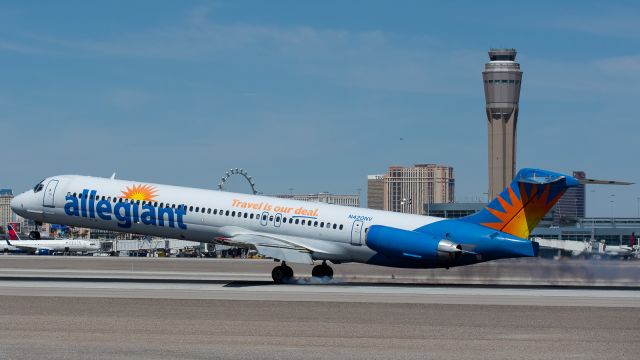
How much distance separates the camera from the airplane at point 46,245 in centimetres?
13812

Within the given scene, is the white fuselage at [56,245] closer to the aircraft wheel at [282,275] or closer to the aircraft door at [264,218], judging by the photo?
the aircraft door at [264,218]

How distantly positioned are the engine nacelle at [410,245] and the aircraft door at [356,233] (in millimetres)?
492

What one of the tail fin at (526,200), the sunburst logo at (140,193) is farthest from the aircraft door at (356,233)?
the sunburst logo at (140,193)

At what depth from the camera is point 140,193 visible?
52750mm

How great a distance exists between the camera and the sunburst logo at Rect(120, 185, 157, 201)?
52.5 metres

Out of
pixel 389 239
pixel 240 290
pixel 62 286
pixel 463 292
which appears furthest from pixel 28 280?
pixel 463 292

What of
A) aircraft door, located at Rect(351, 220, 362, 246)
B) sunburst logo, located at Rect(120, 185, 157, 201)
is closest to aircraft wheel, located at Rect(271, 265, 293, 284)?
aircraft door, located at Rect(351, 220, 362, 246)

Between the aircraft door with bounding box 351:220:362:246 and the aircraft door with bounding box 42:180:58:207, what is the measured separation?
55.2 feet

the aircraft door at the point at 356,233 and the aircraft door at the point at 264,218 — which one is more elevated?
the aircraft door at the point at 264,218

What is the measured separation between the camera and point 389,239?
48.2 meters

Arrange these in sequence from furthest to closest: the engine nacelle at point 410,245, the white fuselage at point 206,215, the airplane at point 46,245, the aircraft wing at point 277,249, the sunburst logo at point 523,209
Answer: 1. the airplane at point 46,245
2. the white fuselage at point 206,215
3. the aircraft wing at point 277,249
4. the engine nacelle at point 410,245
5. the sunburst logo at point 523,209

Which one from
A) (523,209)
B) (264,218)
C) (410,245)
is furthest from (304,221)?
(523,209)

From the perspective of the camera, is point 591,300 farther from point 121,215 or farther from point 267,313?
point 121,215

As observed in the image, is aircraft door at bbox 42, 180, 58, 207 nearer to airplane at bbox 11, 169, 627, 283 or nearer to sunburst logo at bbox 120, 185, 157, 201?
airplane at bbox 11, 169, 627, 283
